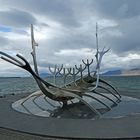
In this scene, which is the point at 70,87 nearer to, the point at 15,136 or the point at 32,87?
the point at 15,136

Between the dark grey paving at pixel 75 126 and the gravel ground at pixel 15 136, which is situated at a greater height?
the dark grey paving at pixel 75 126

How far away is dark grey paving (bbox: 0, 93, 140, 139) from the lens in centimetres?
892

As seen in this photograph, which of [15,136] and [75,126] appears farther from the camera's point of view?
[75,126]

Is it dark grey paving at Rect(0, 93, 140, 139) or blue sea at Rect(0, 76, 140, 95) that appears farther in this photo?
blue sea at Rect(0, 76, 140, 95)

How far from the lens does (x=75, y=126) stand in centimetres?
998

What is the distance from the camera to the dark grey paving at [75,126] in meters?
8.92

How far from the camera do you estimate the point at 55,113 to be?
40.6 feet

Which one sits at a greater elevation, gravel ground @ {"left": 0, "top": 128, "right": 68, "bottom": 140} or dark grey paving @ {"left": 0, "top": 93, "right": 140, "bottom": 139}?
dark grey paving @ {"left": 0, "top": 93, "right": 140, "bottom": 139}

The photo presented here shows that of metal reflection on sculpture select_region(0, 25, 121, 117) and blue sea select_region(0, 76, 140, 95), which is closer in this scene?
metal reflection on sculpture select_region(0, 25, 121, 117)

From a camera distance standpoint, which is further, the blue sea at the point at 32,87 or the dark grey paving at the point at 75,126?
the blue sea at the point at 32,87

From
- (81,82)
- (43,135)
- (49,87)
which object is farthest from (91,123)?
(81,82)

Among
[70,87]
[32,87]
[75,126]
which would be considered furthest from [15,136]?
[32,87]

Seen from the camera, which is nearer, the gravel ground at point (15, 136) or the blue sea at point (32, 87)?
the gravel ground at point (15, 136)

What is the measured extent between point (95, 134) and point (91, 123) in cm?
140
